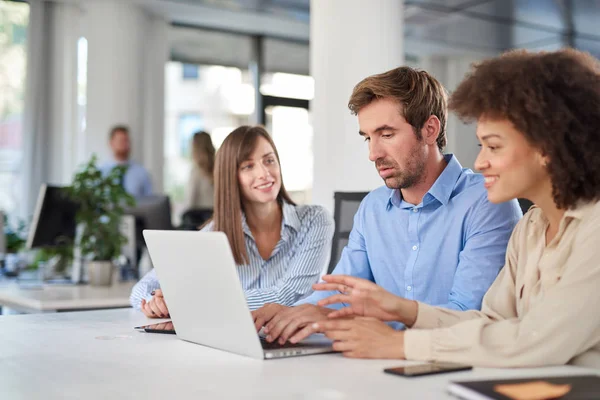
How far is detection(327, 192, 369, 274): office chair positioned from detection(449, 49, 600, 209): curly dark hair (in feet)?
3.60

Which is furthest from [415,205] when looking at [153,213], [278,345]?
[153,213]

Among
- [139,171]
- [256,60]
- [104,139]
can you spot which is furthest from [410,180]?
[256,60]

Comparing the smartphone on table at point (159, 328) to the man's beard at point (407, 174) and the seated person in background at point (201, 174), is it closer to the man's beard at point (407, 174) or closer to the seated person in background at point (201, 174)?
the man's beard at point (407, 174)

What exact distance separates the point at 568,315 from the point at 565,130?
367mm

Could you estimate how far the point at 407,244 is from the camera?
214 cm

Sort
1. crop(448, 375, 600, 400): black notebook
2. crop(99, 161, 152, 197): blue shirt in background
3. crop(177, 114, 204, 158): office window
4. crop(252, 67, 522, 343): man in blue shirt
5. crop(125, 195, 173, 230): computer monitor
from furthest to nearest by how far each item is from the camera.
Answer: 1. crop(177, 114, 204, 158): office window
2. crop(99, 161, 152, 197): blue shirt in background
3. crop(125, 195, 173, 230): computer monitor
4. crop(252, 67, 522, 343): man in blue shirt
5. crop(448, 375, 600, 400): black notebook

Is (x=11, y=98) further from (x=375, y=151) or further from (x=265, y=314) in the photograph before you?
(x=265, y=314)

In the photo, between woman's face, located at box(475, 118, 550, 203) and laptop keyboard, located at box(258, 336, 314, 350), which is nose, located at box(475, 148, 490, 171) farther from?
laptop keyboard, located at box(258, 336, 314, 350)

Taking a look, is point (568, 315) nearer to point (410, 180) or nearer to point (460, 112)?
point (460, 112)

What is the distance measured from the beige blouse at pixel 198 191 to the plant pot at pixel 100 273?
2.73 m

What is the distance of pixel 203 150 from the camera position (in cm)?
→ 648

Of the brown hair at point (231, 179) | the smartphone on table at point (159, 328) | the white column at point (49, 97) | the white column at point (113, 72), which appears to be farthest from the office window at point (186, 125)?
the smartphone on table at point (159, 328)

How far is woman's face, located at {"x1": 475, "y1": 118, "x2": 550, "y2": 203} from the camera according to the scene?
59.3 inches

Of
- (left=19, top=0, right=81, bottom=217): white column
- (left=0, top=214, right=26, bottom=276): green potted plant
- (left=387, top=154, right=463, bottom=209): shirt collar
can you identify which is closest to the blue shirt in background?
(left=19, top=0, right=81, bottom=217): white column
